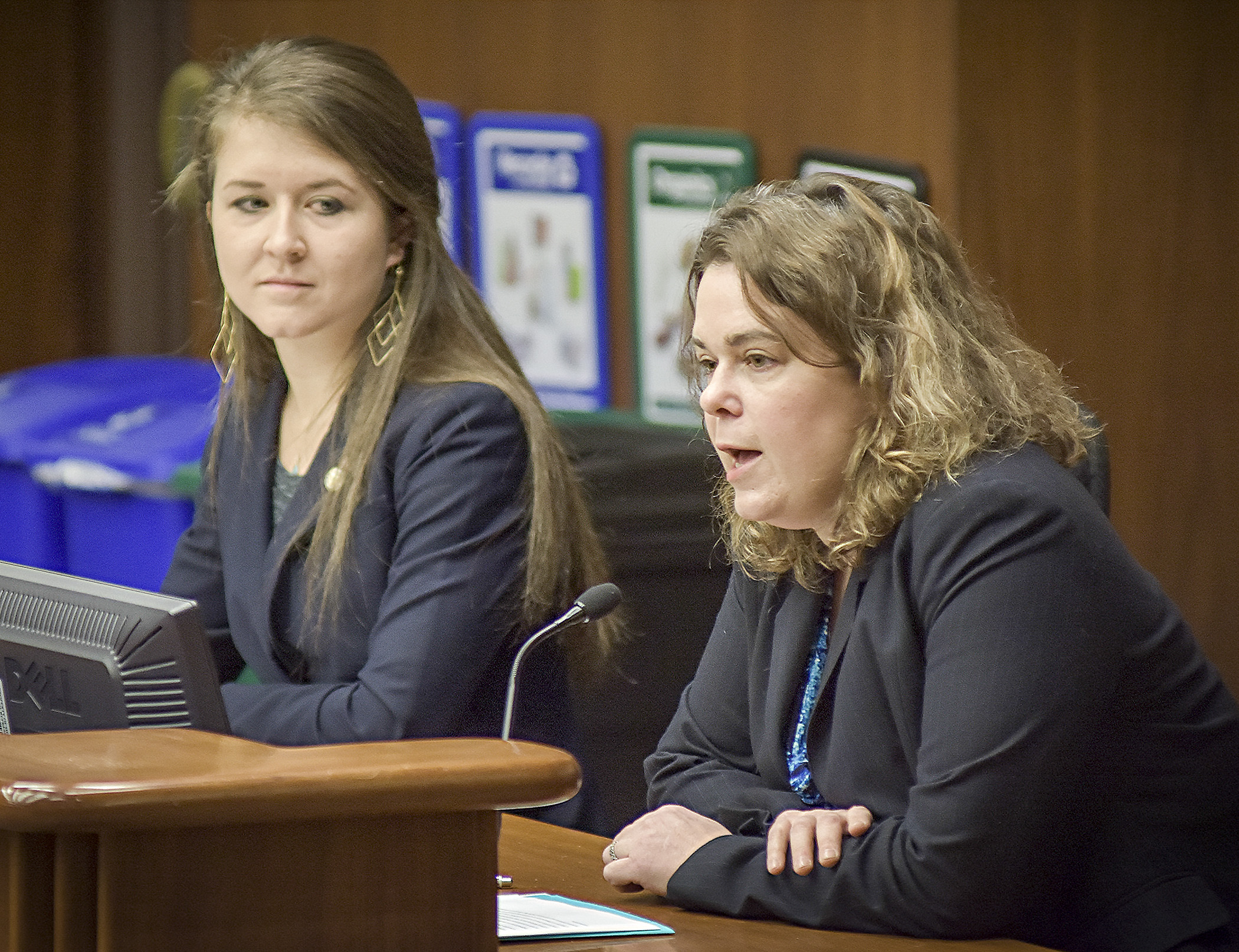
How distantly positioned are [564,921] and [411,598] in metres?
0.72

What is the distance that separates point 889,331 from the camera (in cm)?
174

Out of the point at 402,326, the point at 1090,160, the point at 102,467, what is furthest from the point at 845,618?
the point at 102,467

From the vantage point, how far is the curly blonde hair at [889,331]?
1.72 meters

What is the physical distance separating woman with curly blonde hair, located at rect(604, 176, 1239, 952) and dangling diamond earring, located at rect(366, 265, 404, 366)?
27.1 inches

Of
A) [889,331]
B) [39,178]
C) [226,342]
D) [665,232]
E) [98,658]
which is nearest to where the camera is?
[98,658]

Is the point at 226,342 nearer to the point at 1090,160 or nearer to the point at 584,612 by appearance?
the point at 584,612

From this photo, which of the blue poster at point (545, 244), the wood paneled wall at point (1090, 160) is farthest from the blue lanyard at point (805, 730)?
the blue poster at point (545, 244)

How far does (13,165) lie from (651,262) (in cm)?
252

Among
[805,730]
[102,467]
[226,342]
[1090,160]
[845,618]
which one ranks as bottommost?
[102,467]

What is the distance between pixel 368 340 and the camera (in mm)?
2436

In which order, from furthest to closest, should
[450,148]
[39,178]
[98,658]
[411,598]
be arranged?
[39,178]
[450,148]
[411,598]
[98,658]

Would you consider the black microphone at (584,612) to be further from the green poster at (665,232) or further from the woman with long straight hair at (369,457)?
the green poster at (665,232)

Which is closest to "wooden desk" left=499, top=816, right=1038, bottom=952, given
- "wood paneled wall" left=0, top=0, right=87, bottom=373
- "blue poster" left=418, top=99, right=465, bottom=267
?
"blue poster" left=418, top=99, right=465, bottom=267

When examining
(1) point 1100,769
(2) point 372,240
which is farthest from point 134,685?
(2) point 372,240
